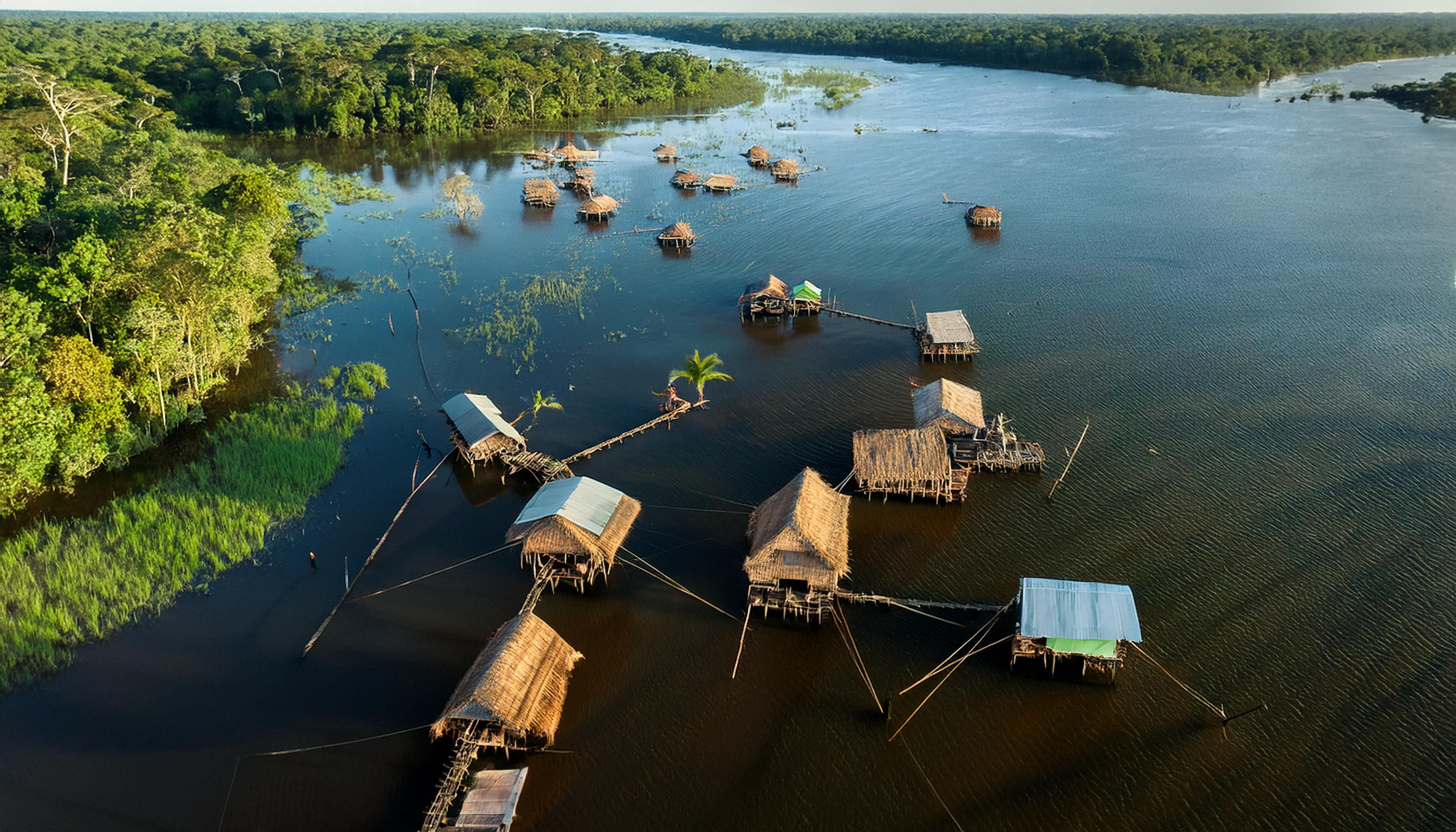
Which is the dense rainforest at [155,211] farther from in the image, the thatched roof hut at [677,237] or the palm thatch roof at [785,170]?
the palm thatch roof at [785,170]

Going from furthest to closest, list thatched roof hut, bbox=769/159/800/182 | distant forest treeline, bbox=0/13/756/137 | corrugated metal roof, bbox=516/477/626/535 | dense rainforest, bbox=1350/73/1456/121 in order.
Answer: dense rainforest, bbox=1350/73/1456/121 → distant forest treeline, bbox=0/13/756/137 → thatched roof hut, bbox=769/159/800/182 → corrugated metal roof, bbox=516/477/626/535

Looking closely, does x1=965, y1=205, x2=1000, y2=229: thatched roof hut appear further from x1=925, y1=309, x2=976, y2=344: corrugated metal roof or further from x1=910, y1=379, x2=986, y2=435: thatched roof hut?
x1=910, y1=379, x2=986, y2=435: thatched roof hut

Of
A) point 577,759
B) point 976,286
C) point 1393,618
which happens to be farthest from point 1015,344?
point 577,759

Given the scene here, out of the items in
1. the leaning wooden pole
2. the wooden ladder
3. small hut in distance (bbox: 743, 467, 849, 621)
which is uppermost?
small hut in distance (bbox: 743, 467, 849, 621)

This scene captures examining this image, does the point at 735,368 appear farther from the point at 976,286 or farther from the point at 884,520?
the point at 976,286

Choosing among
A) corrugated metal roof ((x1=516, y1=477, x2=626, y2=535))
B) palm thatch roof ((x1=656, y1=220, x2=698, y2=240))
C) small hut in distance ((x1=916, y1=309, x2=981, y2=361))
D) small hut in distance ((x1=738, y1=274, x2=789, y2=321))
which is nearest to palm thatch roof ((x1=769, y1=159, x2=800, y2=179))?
palm thatch roof ((x1=656, y1=220, x2=698, y2=240))

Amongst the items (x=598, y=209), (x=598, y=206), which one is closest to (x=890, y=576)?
(x=598, y=209)
